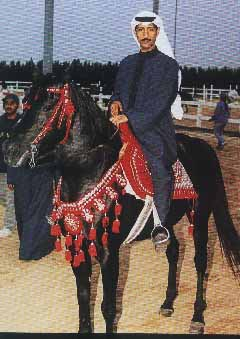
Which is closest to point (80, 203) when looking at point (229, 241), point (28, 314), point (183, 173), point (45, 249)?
point (183, 173)

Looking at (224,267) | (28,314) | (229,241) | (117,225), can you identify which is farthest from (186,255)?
(117,225)

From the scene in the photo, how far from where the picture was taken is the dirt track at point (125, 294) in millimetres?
4172

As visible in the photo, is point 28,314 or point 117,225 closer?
point 117,225

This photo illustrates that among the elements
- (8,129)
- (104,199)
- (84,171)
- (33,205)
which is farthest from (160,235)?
(8,129)

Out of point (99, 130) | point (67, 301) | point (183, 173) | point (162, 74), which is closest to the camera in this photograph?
point (99, 130)

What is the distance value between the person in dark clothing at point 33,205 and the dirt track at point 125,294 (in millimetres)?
153

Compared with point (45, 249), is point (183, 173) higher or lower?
higher

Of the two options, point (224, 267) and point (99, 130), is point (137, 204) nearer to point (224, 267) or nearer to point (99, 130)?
point (99, 130)

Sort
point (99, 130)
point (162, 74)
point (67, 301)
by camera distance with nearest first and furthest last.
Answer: point (99, 130) < point (162, 74) < point (67, 301)

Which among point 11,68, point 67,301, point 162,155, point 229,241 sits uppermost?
point 11,68

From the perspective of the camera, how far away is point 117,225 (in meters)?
3.48

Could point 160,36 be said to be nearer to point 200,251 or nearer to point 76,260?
point 76,260

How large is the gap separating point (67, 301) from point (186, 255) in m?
1.64

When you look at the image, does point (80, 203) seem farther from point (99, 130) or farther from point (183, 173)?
point (183, 173)
